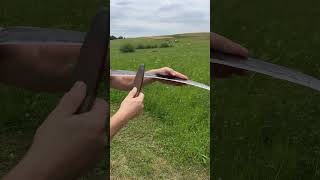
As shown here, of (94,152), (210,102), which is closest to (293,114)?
(210,102)

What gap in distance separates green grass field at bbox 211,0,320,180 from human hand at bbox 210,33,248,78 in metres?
1.05

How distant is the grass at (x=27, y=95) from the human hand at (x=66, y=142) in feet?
5.27

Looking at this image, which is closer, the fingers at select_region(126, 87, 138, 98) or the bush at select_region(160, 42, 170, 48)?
the fingers at select_region(126, 87, 138, 98)

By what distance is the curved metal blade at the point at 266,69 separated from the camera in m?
0.74

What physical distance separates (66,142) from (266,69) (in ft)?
1.11

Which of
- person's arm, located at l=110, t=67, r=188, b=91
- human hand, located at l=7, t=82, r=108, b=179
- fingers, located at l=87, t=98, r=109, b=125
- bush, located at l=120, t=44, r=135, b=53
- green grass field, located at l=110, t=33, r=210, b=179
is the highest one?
bush, located at l=120, t=44, r=135, b=53

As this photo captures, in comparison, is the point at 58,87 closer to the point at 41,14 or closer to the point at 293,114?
the point at 293,114

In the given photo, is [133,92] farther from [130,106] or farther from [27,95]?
[27,95]

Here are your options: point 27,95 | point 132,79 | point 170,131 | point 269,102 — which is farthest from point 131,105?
point 27,95

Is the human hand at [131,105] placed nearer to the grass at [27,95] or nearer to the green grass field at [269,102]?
the green grass field at [269,102]

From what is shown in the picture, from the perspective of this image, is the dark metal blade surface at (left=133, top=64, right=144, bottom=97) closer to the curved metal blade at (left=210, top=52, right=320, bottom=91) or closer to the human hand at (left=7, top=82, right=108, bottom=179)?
the curved metal blade at (left=210, top=52, right=320, bottom=91)

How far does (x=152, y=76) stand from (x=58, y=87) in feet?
0.67

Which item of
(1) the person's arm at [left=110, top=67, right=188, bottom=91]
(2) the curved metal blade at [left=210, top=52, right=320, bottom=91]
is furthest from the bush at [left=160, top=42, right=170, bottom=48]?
(2) the curved metal blade at [left=210, top=52, right=320, bottom=91]

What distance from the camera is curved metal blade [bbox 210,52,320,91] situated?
74 cm
